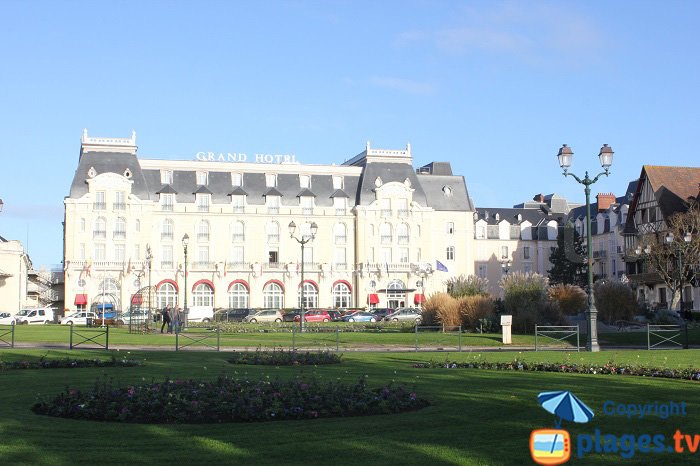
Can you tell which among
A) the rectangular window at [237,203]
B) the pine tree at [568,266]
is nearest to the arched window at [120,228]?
the rectangular window at [237,203]

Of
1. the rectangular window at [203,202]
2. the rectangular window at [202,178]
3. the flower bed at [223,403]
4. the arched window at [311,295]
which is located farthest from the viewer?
the arched window at [311,295]

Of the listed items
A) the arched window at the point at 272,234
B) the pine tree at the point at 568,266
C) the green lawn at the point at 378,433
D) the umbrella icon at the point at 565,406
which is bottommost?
the green lawn at the point at 378,433

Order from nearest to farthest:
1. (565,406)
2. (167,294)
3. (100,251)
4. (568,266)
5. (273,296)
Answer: (565,406), (100,251), (568,266), (167,294), (273,296)

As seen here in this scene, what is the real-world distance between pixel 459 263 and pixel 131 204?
37899 millimetres

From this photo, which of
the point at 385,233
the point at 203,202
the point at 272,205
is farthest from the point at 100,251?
the point at 385,233

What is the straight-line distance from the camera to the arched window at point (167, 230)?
96438 mm

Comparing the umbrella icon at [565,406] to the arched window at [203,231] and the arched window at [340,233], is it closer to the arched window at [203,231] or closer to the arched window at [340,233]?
the arched window at [203,231]

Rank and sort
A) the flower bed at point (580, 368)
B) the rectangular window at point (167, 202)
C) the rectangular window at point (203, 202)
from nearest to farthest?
1. the flower bed at point (580, 368)
2. the rectangular window at point (167, 202)
3. the rectangular window at point (203, 202)

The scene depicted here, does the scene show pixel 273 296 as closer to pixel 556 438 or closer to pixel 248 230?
pixel 248 230

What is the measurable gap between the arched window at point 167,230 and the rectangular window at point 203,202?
3.36 meters

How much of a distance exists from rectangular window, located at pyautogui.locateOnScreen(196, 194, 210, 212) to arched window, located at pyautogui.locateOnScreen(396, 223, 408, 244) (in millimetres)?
21059

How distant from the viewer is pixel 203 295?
319 feet

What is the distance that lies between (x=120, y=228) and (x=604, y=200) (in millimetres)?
54743

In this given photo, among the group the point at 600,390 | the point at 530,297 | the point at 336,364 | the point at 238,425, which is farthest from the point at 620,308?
the point at 238,425
